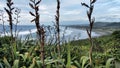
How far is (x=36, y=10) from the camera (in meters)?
3.81

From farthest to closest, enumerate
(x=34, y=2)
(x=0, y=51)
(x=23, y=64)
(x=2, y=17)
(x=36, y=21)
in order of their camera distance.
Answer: (x=2, y=17)
(x=0, y=51)
(x=23, y=64)
(x=34, y=2)
(x=36, y=21)

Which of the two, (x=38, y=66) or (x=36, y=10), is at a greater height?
(x=36, y=10)

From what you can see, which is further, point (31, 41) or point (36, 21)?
point (31, 41)

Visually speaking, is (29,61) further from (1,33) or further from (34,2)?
(1,33)

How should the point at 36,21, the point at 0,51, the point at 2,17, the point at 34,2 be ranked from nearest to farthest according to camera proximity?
the point at 36,21, the point at 34,2, the point at 0,51, the point at 2,17

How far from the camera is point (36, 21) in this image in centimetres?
369

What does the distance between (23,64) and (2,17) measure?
5255 mm

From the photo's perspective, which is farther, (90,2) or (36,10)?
(90,2)

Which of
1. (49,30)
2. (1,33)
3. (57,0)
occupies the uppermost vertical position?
(57,0)

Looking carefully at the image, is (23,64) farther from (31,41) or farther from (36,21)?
(31,41)

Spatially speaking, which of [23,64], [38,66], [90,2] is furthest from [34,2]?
[23,64]

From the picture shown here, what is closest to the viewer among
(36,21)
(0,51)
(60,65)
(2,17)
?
(36,21)

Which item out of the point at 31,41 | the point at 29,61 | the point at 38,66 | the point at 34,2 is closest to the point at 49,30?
the point at 31,41

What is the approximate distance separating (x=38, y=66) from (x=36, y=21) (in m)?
2.17
